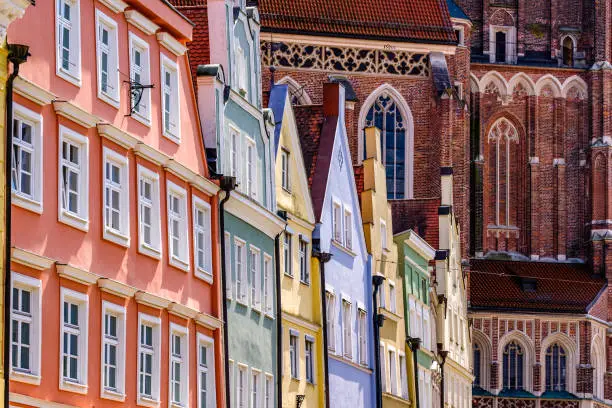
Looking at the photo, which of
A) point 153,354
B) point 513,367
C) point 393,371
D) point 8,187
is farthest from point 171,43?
point 513,367

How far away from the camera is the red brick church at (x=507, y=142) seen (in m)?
69.0

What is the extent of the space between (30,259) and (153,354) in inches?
183

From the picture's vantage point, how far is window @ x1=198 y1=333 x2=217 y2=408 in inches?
1153

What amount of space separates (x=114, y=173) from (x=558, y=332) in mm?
55790

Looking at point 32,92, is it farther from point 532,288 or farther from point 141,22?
point 532,288

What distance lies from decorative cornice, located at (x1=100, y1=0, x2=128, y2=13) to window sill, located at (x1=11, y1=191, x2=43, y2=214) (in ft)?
13.9

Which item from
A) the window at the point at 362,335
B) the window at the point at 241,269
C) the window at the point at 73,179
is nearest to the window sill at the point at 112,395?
the window at the point at 73,179

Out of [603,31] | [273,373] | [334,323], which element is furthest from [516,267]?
[273,373]

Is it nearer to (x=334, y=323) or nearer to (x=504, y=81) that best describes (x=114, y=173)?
(x=334, y=323)

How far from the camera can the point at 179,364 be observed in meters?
28.4

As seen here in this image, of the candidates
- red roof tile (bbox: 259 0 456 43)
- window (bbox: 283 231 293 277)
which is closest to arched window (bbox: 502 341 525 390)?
red roof tile (bbox: 259 0 456 43)

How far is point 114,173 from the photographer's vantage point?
26.4m

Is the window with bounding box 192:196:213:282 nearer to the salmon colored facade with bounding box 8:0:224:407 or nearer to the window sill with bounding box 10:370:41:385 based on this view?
the salmon colored facade with bounding box 8:0:224:407

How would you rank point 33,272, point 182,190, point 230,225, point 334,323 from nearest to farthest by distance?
point 33,272 < point 182,190 < point 230,225 < point 334,323
